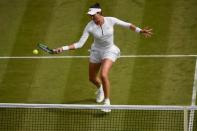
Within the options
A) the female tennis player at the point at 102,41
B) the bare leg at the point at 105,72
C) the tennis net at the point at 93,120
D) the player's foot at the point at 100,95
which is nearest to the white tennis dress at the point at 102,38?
the female tennis player at the point at 102,41

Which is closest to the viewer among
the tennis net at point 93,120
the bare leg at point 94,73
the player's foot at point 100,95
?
the tennis net at point 93,120

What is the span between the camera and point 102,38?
12.3 metres

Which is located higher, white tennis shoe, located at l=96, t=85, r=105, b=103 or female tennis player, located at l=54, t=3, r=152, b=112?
female tennis player, located at l=54, t=3, r=152, b=112

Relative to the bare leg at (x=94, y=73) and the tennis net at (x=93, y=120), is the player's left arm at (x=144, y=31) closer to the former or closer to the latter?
the bare leg at (x=94, y=73)

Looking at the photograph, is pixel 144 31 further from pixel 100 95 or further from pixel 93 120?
pixel 93 120

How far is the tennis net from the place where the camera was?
475 inches

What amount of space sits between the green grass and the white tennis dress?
51.5 inches

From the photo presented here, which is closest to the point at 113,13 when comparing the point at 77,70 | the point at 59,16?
the point at 59,16

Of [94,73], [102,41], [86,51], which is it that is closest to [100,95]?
[94,73]

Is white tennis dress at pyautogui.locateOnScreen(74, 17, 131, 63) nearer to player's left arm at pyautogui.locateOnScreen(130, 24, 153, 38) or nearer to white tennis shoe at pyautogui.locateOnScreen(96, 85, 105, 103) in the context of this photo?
player's left arm at pyautogui.locateOnScreen(130, 24, 153, 38)

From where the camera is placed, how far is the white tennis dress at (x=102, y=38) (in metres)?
12.2

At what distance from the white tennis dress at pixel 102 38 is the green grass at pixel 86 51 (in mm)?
1307

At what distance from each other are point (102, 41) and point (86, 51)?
2891mm

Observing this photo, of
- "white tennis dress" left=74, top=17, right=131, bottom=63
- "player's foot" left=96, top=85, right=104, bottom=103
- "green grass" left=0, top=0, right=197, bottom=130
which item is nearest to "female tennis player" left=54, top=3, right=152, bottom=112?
"white tennis dress" left=74, top=17, right=131, bottom=63
